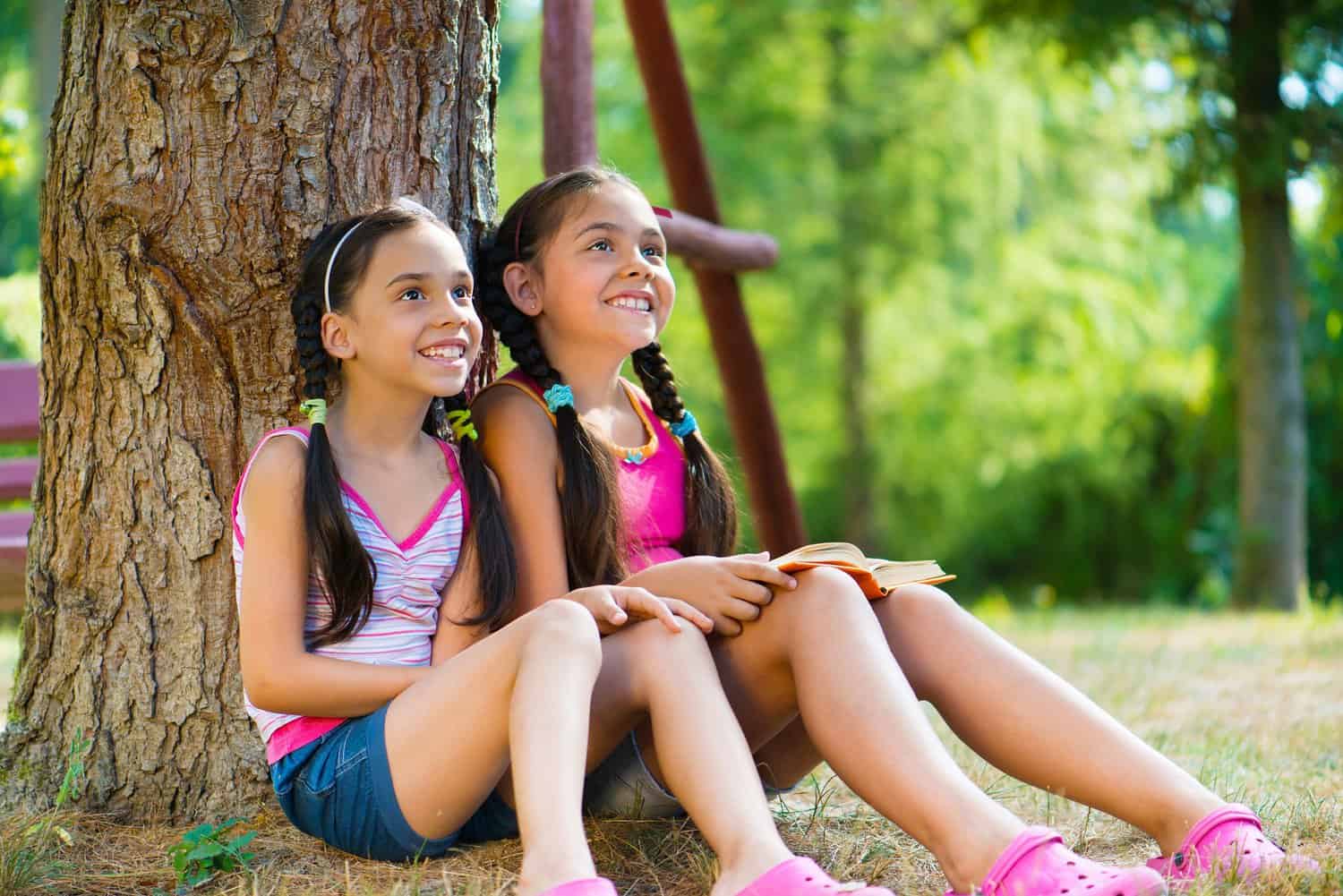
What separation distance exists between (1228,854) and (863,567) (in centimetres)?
64

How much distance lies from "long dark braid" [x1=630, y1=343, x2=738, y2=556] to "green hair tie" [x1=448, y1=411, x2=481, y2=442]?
0.40 meters

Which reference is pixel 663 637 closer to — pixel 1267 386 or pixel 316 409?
pixel 316 409

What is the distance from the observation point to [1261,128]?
6559 mm

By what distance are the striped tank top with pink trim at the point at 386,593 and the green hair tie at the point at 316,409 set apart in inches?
1.1

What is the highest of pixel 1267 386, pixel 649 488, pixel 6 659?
pixel 1267 386

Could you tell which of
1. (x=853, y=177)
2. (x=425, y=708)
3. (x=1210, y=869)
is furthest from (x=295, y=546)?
(x=853, y=177)

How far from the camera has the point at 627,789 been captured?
7.31 ft

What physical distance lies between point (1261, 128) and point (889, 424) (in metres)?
4.71

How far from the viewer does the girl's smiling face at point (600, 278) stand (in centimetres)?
248

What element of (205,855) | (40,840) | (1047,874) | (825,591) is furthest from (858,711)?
(40,840)

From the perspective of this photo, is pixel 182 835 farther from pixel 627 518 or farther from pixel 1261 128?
pixel 1261 128

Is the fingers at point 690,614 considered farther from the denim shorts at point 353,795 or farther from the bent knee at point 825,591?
the denim shorts at point 353,795

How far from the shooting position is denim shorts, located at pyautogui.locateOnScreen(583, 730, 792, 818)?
220cm

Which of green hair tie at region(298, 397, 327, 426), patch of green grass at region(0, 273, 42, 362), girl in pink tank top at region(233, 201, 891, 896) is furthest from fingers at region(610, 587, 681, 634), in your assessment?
patch of green grass at region(0, 273, 42, 362)
